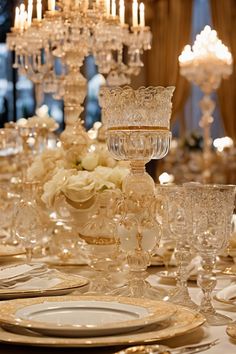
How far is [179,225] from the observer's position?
173cm

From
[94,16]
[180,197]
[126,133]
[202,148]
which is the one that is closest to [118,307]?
[180,197]

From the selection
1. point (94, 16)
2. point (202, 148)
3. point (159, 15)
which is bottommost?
point (202, 148)

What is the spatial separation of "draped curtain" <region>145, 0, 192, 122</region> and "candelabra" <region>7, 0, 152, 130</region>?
275 inches

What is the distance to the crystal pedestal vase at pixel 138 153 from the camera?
5.83 ft

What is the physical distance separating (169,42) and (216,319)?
429 inches

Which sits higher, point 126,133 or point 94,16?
point 94,16

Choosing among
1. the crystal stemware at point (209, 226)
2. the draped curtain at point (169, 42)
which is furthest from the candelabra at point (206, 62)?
the crystal stemware at point (209, 226)

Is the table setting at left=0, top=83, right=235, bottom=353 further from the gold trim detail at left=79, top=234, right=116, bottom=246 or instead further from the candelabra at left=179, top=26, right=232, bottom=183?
the candelabra at left=179, top=26, right=232, bottom=183

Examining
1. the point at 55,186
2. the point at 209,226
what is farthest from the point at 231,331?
the point at 55,186

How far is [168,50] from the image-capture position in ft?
40.2

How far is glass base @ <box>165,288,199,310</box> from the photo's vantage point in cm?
170

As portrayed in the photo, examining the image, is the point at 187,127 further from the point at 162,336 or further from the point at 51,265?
the point at 162,336

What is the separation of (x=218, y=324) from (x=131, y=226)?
34cm

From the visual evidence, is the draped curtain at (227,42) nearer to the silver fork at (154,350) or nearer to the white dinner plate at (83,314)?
the white dinner plate at (83,314)
